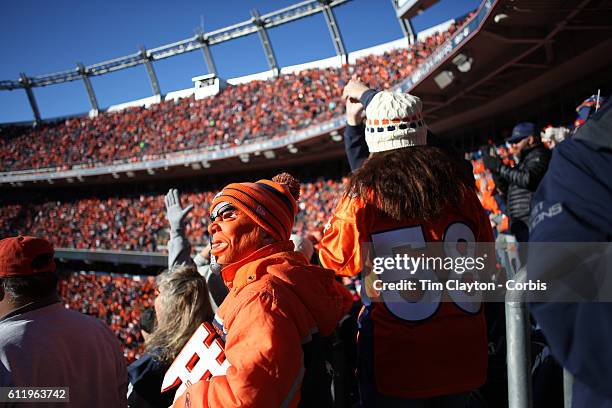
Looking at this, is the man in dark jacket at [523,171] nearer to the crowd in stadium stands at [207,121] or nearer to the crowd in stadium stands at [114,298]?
the crowd in stadium stands at [207,121]

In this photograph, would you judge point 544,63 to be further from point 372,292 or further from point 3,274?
point 3,274

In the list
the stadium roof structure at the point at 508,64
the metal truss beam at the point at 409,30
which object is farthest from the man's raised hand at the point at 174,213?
the metal truss beam at the point at 409,30

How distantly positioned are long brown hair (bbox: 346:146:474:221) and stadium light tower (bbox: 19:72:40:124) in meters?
34.4

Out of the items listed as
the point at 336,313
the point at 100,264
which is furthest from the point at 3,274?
the point at 100,264

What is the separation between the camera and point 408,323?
5.42 feet

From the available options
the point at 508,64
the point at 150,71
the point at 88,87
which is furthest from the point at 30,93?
the point at 508,64

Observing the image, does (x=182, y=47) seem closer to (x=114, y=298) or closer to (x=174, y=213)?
(x=114, y=298)

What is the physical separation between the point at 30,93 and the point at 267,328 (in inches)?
1413

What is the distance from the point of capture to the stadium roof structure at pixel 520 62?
6307mm

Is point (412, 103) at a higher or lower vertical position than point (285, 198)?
higher

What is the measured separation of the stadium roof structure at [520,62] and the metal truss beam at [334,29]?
1087cm

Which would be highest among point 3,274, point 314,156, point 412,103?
point 412,103

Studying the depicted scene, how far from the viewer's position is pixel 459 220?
1792mm

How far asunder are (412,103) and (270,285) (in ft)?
3.42
